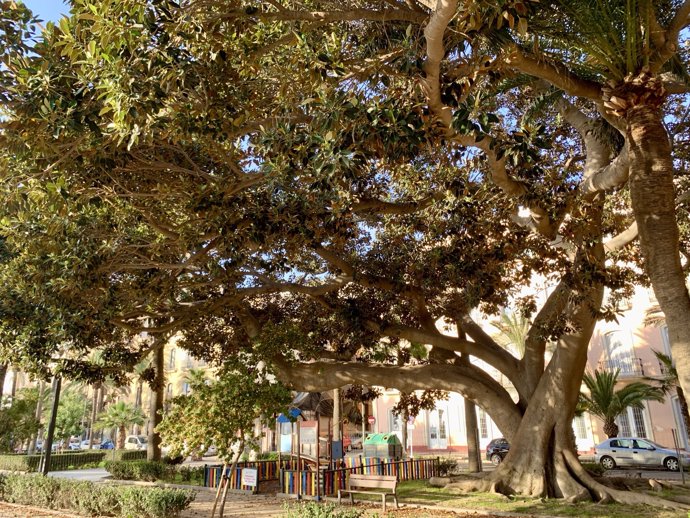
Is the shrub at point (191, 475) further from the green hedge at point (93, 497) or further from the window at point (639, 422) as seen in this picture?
the window at point (639, 422)

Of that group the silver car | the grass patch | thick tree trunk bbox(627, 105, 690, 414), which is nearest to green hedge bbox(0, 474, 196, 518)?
the grass patch

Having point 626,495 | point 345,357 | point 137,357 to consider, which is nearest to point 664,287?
point 626,495

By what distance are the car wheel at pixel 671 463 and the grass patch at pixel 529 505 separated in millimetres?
10105

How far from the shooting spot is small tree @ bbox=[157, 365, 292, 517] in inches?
360

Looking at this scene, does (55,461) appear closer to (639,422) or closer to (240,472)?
(240,472)

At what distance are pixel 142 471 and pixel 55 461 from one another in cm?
1493

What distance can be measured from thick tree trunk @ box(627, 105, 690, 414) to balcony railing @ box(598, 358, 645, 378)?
24.7 metres

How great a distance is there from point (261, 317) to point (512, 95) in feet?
30.2

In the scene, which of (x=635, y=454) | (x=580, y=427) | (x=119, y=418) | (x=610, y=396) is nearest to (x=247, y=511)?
(x=635, y=454)

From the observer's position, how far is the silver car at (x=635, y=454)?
22094mm

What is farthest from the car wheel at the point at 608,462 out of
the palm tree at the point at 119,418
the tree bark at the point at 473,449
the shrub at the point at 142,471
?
the palm tree at the point at 119,418

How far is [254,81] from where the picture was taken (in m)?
8.49

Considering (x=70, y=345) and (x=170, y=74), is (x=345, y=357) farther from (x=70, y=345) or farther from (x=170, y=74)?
(x=170, y=74)

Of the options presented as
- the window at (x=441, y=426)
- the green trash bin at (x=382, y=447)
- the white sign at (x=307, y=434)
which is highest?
the window at (x=441, y=426)
